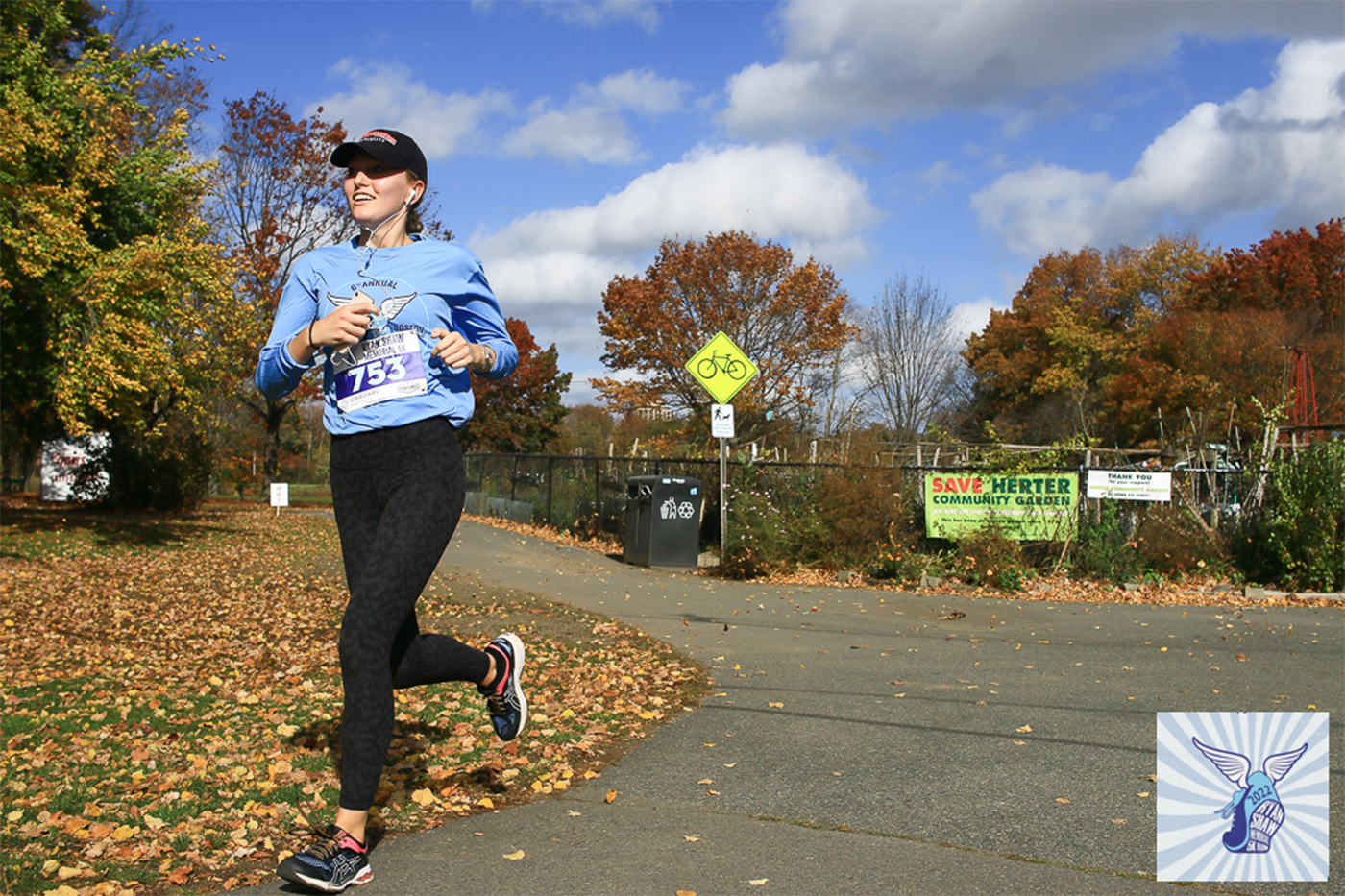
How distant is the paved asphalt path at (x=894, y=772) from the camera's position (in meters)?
3.19

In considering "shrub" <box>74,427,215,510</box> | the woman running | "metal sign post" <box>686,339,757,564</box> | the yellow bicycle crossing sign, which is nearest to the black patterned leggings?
the woman running

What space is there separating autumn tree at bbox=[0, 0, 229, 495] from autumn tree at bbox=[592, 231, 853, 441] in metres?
15.3

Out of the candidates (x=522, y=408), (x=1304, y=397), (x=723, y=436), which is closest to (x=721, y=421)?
(x=723, y=436)

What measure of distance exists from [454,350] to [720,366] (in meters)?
11.0

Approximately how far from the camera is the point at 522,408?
1965 inches

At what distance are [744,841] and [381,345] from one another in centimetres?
200

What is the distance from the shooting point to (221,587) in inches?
471

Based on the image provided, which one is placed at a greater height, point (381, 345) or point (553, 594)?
point (381, 345)

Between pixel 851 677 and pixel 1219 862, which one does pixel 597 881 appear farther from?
pixel 851 677

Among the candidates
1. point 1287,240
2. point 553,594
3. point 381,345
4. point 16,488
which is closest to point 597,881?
point 381,345

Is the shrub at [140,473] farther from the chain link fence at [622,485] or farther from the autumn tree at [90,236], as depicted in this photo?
the chain link fence at [622,485]

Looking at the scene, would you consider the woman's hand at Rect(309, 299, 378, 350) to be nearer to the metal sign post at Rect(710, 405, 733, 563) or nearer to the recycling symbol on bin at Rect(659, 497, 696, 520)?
the metal sign post at Rect(710, 405, 733, 563)

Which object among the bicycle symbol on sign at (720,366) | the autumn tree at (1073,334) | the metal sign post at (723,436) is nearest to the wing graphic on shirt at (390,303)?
the metal sign post at (723,436)

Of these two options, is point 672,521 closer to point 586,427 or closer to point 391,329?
point 391,329
